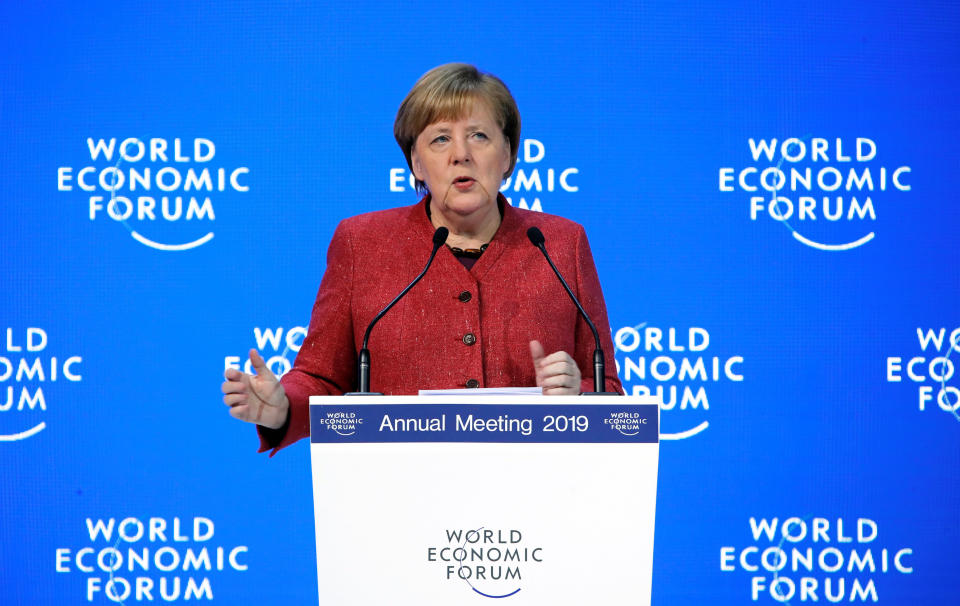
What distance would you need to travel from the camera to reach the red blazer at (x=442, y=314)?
1750 millimetres

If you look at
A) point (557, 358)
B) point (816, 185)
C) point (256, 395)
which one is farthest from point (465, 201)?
point (816, 185)

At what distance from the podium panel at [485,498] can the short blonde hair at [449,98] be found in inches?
30.3

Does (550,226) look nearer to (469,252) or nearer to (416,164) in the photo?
(469,252)

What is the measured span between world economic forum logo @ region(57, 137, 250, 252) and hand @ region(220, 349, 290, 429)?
4.84ft

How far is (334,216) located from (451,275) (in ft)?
3.71

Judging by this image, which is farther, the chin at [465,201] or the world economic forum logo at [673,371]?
the world economic forum logo at [673,371]

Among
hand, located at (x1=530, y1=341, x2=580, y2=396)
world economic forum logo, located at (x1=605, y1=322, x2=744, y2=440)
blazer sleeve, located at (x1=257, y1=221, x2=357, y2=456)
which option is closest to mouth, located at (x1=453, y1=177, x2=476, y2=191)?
blazer sleeve, located at (x1=257, y1=221, x2=357, y2=456)

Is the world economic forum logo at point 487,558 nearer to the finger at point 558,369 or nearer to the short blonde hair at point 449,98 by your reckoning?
the finger at point 558,369

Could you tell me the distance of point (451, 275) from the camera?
1784 millimetres

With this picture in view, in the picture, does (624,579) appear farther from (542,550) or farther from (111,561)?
(111,561)

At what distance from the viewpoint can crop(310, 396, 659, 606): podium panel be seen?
3.94 ft

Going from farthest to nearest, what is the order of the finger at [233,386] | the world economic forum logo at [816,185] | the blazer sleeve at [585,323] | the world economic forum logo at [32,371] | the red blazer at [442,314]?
the world economic forum logo at [816,185]
the world economic forum logo at [32,371]
the blazer sleeve at [585,323]
the red blazer at [442,314]
the finger at [233,386]

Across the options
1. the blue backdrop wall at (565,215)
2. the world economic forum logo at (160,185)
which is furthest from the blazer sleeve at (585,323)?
the world economic forum logo at (160,185)

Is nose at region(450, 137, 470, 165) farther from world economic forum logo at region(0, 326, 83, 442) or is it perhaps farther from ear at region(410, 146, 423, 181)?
world economic forum logo at region(0, 326, 83, 442)
